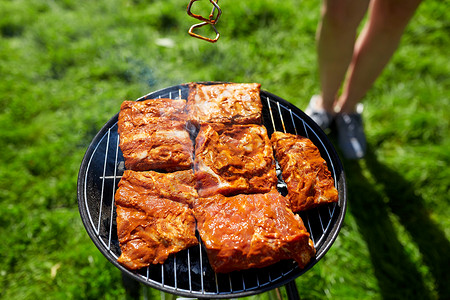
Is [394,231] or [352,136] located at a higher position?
[352,136]

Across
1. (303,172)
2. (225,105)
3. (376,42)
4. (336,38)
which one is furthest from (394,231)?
(225,105)

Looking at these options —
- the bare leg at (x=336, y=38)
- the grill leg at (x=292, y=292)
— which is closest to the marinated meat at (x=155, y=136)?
the grill leg at (x=292, y=292)

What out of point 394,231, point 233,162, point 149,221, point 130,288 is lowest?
point 130,288

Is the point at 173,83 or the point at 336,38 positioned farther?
the point at 173,83

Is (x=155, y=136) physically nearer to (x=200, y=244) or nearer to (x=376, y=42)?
(x=200, y=244)

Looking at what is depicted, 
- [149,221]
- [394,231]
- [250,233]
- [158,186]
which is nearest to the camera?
[250,233]

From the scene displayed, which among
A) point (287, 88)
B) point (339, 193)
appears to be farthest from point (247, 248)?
point (287, 88)

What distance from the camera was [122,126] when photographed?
277 centimetres

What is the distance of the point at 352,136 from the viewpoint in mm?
4469

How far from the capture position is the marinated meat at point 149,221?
89.0 inches

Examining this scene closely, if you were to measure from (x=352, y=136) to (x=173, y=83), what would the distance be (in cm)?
263

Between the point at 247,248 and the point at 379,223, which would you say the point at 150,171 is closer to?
the point at 247,248

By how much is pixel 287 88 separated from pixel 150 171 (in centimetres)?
311

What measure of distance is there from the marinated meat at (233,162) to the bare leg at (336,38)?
1.50 metres
